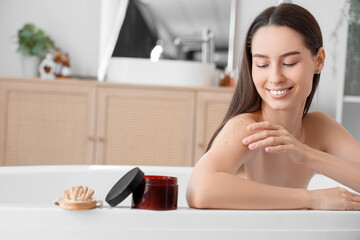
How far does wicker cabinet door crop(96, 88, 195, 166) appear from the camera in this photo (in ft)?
11.2

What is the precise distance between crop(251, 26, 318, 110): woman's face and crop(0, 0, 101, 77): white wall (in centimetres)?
265

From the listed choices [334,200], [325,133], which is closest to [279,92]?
[334,200]

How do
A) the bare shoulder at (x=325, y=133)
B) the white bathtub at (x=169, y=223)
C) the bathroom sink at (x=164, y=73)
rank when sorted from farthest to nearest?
the bathroom sink at (x=164, y=73) → the bare shoulder at (x=325, y=133) → the white bathtub at (x=169, y=223)

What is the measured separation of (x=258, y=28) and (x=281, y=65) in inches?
5.4

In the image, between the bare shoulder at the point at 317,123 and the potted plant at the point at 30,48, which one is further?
the potted plant at the point at 30,48

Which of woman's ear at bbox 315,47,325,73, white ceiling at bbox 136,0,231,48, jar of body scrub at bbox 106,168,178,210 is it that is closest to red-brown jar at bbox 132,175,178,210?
jar of body scrub at bbox 106,168,178,210

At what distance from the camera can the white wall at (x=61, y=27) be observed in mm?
3885

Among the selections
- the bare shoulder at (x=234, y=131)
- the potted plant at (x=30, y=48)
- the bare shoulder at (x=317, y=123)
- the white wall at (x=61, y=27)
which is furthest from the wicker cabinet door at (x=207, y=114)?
the bare shoulder at (x=234, y=131)

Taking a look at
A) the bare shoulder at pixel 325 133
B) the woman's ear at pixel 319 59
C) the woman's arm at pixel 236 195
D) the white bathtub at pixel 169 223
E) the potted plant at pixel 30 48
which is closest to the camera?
the white bathtub at pixel 169 223

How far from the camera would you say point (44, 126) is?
134 inches

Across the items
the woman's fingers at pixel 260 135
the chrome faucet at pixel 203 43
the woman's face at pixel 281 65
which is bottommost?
the woman's fingers at pixel 260 135

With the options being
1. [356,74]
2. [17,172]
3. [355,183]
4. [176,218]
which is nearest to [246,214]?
[176,218]

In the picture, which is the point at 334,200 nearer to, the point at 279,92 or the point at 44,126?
the point at 279,92

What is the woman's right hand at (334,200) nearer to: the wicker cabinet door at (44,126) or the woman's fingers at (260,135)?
the woman's fingers at (260,135)
